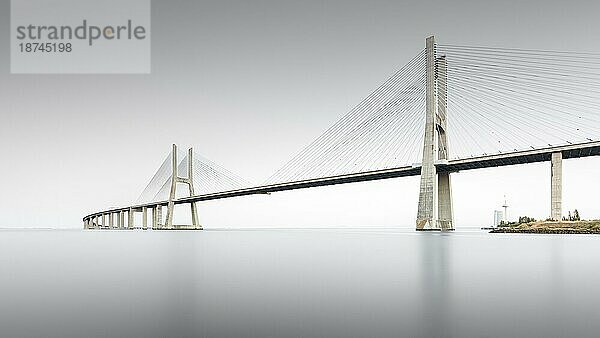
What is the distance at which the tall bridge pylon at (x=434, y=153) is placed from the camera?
45.9 m

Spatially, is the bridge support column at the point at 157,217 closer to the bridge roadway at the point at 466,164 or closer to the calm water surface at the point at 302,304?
the bridge roadway at the point at 466,164

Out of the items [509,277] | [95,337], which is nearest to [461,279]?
[509,277]

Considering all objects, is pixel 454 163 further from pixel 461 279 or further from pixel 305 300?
pixel 305 300

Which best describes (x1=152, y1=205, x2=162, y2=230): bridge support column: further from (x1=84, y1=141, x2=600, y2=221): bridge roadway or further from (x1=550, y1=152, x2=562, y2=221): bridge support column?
(x1=550, y1=152, x2=562, y2=221): bridge support column

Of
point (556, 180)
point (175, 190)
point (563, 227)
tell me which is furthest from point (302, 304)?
point (175, 190)

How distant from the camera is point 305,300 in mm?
8883

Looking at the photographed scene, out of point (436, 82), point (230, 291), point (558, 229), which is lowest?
point (558, 229)

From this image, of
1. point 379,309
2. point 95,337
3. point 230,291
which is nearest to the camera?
point 95,337

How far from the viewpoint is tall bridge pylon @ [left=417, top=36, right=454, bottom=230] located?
4588cm

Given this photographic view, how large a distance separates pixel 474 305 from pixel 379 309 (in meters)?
1.41

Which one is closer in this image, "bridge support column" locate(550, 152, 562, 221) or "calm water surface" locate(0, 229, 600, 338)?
"calm water surface" locate(0, 229, 600, 338)

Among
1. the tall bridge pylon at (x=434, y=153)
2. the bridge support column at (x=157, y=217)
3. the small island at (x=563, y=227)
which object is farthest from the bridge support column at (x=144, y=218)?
the small island at (x=563, y=227)

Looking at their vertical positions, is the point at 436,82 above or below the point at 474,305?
above

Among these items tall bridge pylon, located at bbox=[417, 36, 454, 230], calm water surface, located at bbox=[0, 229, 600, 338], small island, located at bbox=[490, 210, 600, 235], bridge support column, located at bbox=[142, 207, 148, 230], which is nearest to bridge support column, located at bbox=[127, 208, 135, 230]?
bridge support column, located at bbox=[142, 207, 148, 230]
